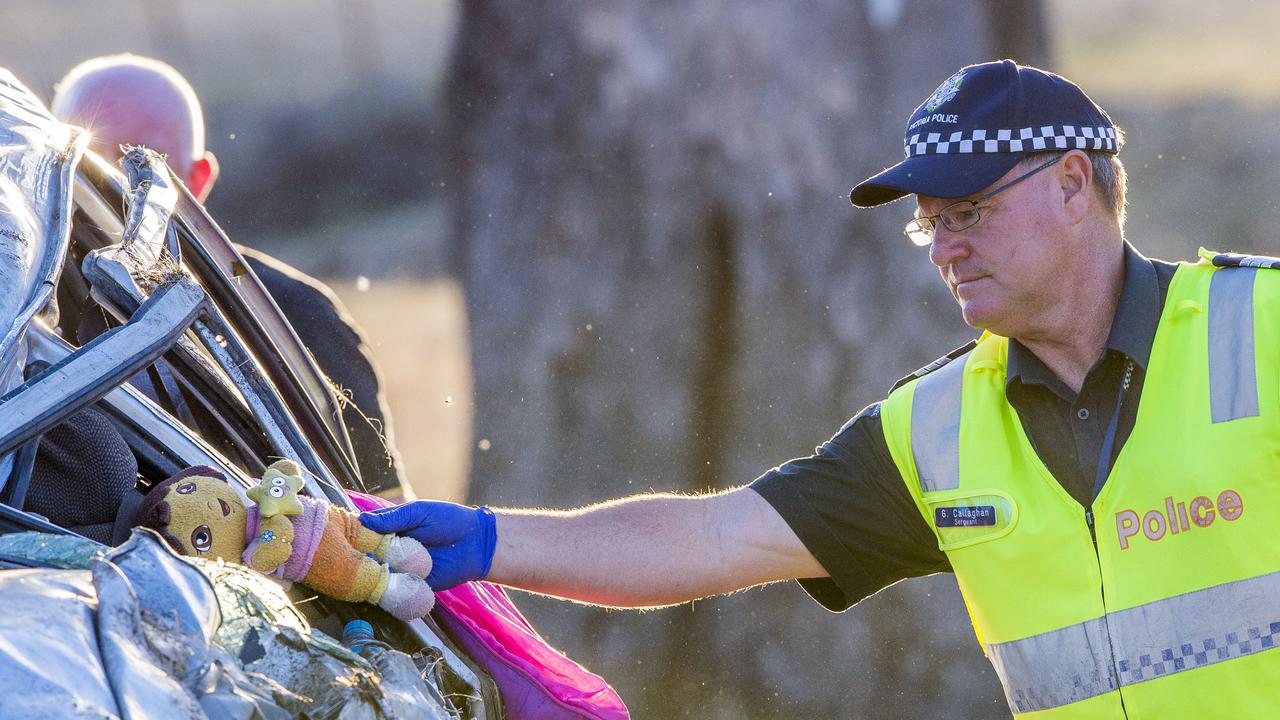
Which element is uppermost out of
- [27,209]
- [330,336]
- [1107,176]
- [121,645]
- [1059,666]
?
[27,209]

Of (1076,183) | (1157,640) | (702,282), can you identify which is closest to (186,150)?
(702,282)

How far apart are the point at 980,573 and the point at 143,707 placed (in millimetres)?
1593

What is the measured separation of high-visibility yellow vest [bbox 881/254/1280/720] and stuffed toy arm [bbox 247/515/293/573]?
121 cm

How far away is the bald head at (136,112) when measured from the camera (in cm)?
414

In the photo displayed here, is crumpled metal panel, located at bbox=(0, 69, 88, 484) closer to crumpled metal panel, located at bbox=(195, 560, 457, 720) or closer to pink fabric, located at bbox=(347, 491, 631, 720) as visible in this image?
crumpled metal panel, located at bbox=(195, 560, 457, 720)

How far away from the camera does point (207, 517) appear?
6.87 ft

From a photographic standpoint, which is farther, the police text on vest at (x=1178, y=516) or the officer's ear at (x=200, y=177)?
the officer's ear at (x=200, y=177)

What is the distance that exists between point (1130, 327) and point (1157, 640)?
56 centimetres

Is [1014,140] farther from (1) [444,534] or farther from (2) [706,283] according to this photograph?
(2) [706,283]

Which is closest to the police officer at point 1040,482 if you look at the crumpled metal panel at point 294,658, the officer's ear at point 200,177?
the crumpled metal panel at point 294,658

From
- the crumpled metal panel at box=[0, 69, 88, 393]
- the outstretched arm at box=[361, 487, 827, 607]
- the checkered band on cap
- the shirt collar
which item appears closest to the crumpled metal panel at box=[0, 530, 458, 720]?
the crumpled metal panel at box=[0, 69, 88, 393]

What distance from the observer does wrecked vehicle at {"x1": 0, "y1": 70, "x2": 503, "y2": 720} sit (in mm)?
1586

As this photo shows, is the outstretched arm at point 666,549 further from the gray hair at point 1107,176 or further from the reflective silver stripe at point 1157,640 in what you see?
the gray hair at point 1107,176

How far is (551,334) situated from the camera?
20.0 ft
